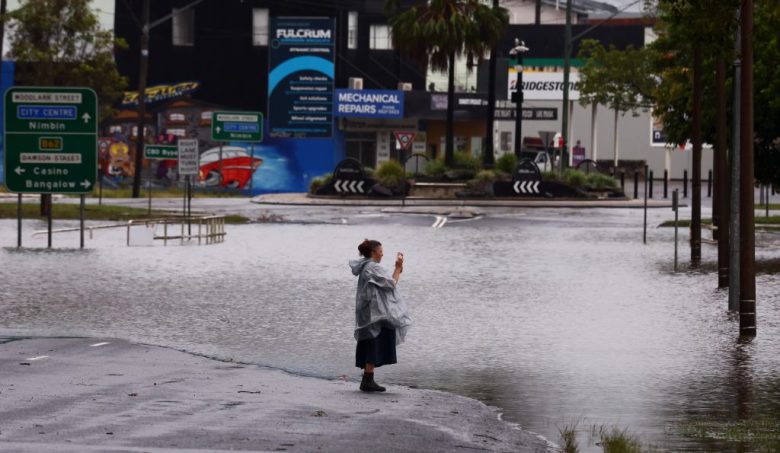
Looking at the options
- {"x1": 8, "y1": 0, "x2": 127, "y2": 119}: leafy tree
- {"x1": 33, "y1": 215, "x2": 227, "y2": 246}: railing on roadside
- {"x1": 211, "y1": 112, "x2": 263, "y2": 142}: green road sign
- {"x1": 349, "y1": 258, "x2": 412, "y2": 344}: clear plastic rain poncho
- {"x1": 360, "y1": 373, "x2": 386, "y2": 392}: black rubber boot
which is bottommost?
{"x1": 360, "y1": 373, "x2": 386, "y2": 392}: black rubber boot

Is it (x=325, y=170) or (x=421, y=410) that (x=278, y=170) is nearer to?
(x=325, y=170)

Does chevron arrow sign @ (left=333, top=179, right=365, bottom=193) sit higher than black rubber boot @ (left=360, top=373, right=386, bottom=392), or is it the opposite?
chevron arrow sign @ (left=333, top=179, right=365, bottom=193)

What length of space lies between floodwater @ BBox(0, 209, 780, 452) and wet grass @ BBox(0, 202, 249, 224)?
29.8ft

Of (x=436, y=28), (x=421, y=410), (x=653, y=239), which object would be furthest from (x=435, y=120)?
(x=421, y=410)

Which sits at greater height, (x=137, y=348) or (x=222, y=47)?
(x=222, y=47)

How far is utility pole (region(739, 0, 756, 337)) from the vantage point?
1845cm

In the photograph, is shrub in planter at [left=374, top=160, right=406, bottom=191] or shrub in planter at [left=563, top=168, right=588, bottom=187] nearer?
shrub in planter at [left=563, top=168, right=588, bottom=187]

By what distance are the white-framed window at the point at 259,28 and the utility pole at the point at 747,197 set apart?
2502 inches

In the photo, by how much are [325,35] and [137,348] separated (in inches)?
2427

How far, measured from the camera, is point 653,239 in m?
Result: 37.5

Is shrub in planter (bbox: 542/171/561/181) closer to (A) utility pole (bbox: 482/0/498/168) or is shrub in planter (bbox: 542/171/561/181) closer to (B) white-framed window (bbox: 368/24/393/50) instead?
(A) utility pole (bbox: 482/0/498/168)

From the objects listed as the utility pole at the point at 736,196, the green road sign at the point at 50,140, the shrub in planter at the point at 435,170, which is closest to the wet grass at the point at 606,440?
the utility pole at the point at 736,196

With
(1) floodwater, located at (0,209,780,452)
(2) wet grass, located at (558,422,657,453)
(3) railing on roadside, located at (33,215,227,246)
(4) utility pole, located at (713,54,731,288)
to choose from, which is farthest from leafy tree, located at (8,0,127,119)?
(2) wet grass, located at (558,422,657,453)

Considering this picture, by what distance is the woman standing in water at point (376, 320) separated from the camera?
13.4 m
